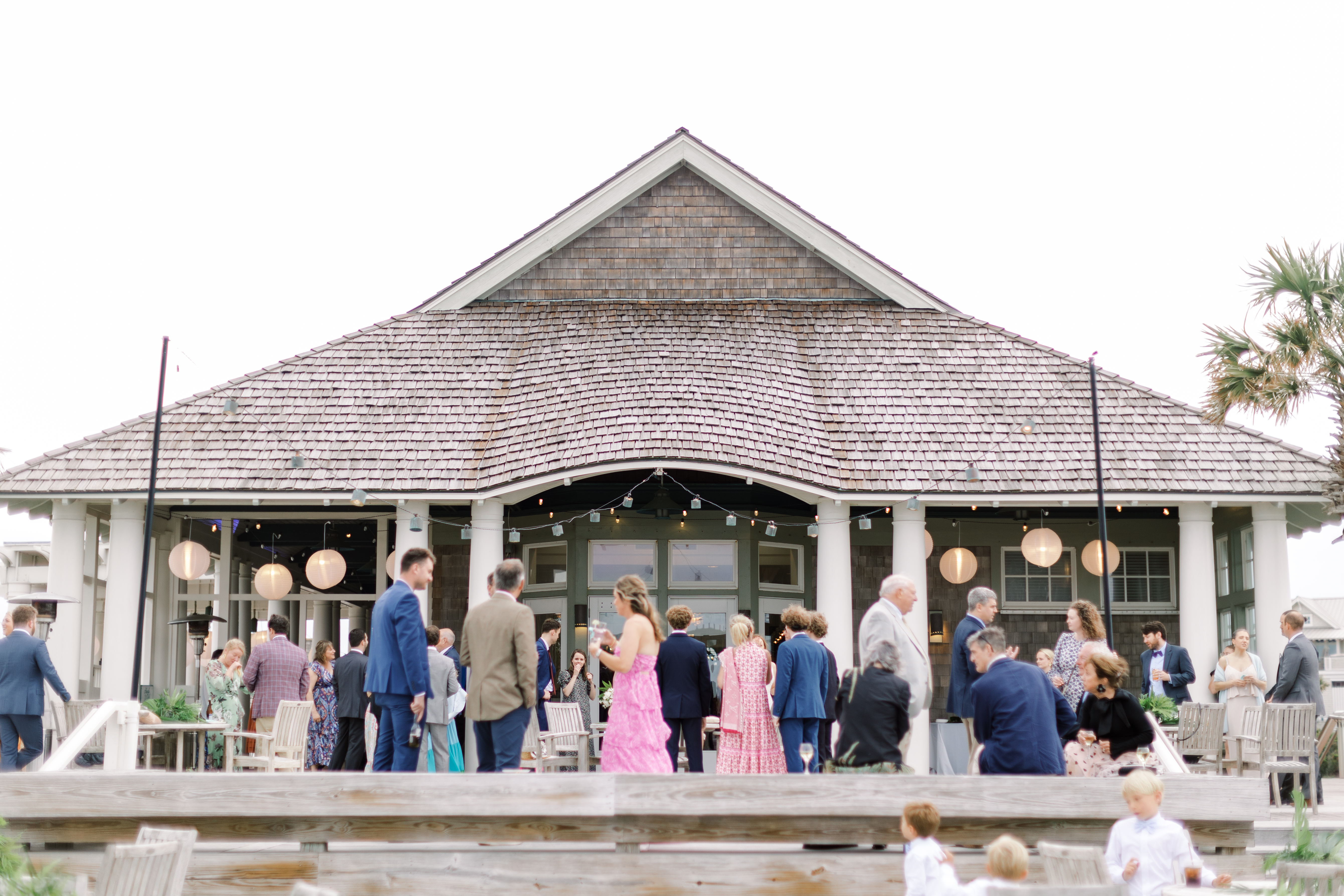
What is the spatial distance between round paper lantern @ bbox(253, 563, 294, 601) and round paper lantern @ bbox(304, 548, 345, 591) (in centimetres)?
32

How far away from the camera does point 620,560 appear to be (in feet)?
56.9

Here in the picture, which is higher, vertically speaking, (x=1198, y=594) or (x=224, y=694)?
(x=1198, y=594)

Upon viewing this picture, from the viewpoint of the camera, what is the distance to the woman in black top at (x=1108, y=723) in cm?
755

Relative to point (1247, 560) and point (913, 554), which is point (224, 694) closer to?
point (913, 554)

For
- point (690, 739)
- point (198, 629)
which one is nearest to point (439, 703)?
point (690, 739)

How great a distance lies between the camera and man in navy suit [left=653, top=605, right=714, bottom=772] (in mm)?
10461

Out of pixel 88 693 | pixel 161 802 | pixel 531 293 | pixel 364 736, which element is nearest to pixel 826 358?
pixel 531 293

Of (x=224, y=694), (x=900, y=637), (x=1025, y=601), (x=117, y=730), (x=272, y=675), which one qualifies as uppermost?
(x=1025, y=601)

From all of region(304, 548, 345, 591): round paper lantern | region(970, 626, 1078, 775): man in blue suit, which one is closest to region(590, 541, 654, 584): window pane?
region(304, 548, 345, 591): round paper lantern

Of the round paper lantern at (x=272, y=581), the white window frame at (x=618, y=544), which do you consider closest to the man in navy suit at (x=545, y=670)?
the white window frame at (x=618, y=544)

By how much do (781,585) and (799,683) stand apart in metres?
7.72

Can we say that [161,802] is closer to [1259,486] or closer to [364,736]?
[364,736]

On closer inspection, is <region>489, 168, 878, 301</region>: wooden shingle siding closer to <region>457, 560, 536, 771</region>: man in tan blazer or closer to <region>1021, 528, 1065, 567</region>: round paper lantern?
<region>1021, 528, 1065, 567</region>: round paper lantern

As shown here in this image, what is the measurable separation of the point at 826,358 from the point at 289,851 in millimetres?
10944
